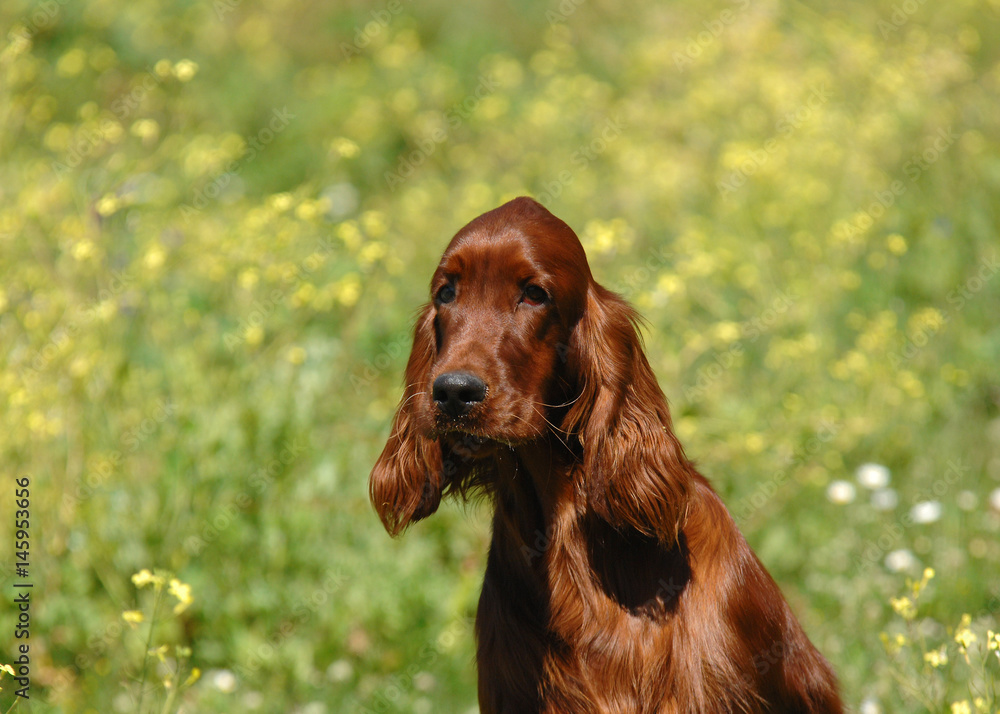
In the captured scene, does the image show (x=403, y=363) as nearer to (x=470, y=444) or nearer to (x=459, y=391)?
(x=470, y=444)

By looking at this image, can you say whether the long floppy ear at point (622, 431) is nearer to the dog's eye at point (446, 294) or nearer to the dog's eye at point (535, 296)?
the dog's eye at point (535, 296)

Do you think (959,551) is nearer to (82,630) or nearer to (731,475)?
(731,475)

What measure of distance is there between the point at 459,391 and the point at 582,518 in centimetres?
47

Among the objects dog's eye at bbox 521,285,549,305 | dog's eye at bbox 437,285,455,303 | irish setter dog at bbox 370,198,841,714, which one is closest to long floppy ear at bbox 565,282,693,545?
irish setter dog at bbox 370,198,841,714

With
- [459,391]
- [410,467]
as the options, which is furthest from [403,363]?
[459,391]

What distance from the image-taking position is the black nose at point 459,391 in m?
1.98

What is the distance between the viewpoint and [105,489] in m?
3.58

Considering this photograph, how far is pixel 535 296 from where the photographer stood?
2.19 meters

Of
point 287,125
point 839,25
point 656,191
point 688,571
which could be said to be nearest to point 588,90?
point 656,191

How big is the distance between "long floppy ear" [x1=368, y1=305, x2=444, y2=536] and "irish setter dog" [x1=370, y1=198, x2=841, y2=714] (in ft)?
0.31

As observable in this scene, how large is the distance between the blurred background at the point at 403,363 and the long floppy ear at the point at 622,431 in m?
0.73

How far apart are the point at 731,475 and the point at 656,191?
2426 mm

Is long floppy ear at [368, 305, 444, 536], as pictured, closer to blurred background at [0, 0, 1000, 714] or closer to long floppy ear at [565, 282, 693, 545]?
long floppy ear at [565, 282, 693, 545]

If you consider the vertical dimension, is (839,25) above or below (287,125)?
above
